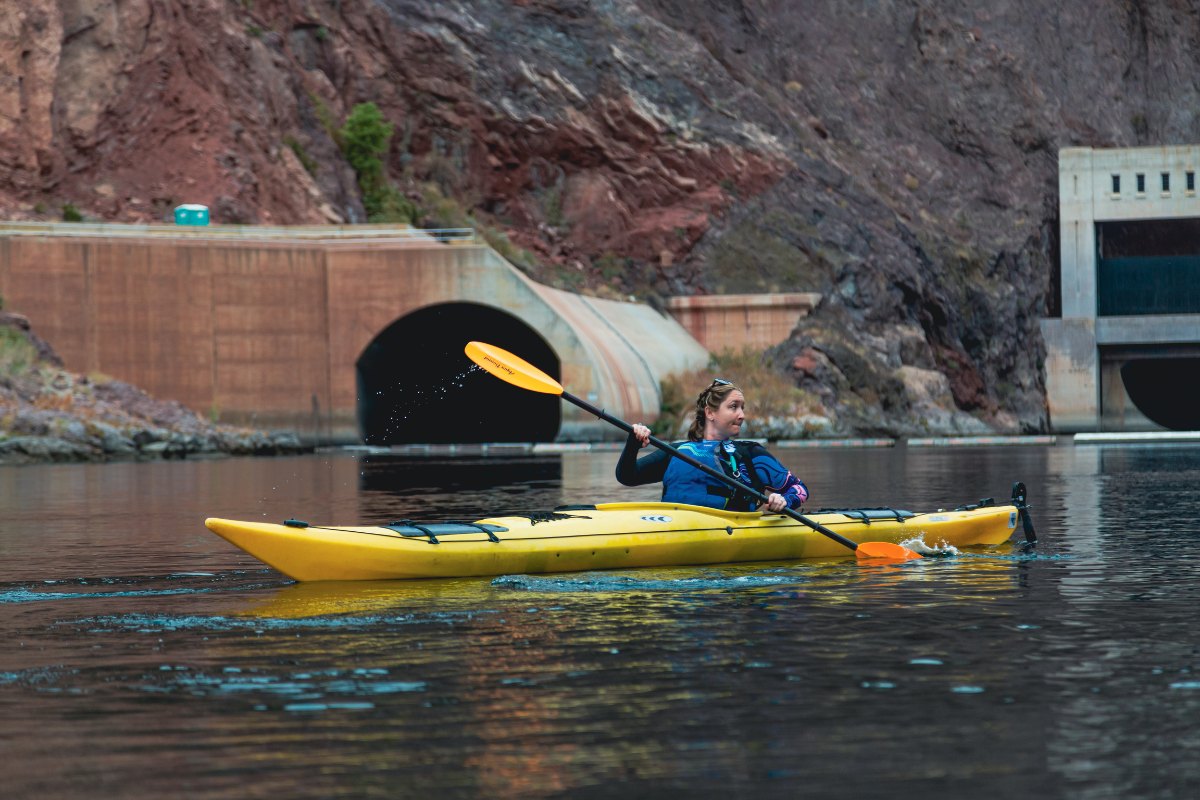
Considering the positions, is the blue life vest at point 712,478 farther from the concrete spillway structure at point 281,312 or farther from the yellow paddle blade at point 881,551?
the concrete spillway structure at point 281,312

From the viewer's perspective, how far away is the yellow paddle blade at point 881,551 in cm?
1105

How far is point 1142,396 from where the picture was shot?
6544 cm

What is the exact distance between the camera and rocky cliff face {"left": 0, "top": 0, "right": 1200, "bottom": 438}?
1810 inches

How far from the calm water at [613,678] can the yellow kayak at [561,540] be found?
0.60ft

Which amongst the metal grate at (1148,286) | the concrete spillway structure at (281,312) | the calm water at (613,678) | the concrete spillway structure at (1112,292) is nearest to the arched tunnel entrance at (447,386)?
the concrete spillway structure at (281,312)

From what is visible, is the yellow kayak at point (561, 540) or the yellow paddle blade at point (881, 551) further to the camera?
the yellow paddle blade at point (881, 551)

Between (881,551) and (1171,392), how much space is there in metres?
59.8

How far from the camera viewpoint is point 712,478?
11.1 meters

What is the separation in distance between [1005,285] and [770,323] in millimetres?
14892

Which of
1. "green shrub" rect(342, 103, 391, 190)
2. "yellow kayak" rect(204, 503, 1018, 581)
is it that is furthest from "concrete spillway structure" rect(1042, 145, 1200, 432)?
"yellow kayak" rect(204, 503, 1018, 581)

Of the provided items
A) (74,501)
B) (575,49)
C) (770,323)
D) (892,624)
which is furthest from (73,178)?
→ (892,624)

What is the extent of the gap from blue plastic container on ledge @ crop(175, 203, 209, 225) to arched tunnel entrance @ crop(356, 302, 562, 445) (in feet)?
20.9

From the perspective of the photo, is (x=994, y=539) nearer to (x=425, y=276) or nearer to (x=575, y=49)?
(x=425, y=276)

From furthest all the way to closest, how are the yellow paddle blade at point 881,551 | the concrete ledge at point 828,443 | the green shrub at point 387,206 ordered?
the green shrub at point 387,206 → the concrete ledge at point 828,443 → the yellow paddle blade at point 881,551
